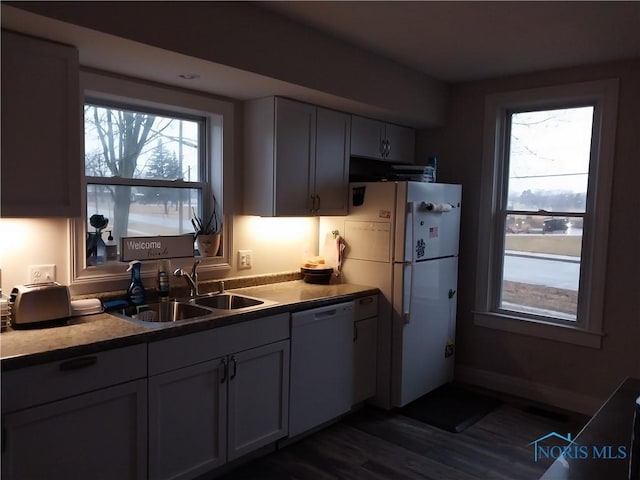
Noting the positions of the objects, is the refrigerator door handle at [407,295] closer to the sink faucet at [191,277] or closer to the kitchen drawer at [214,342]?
the kitchen drawer at [214,342]

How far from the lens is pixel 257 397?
8.33 feet

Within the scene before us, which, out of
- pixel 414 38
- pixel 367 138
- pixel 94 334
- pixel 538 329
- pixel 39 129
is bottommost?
pixel 538 329

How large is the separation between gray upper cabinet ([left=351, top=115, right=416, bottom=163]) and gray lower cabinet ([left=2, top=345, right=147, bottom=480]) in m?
2.13

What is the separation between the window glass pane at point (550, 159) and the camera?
3373 millimetres

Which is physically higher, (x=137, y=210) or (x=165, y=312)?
(x=137, y=210)

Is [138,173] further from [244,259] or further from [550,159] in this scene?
[550,159]

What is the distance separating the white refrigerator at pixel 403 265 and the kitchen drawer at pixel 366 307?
0.06 meters

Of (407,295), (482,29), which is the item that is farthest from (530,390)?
(482,29)

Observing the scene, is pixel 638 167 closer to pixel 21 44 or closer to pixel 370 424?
pixel 370 424

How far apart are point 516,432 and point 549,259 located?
48.8 inches

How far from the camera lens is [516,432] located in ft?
10.1

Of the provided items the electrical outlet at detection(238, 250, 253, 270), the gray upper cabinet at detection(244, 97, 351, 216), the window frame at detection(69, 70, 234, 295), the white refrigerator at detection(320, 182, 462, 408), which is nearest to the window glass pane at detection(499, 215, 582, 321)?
the white refrigerator at detection(320, 182, 462, 408)

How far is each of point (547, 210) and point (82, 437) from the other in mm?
3202

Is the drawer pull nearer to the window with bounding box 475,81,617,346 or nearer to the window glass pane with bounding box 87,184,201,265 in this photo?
the window glass pane with bounding box 87,184,201,265
